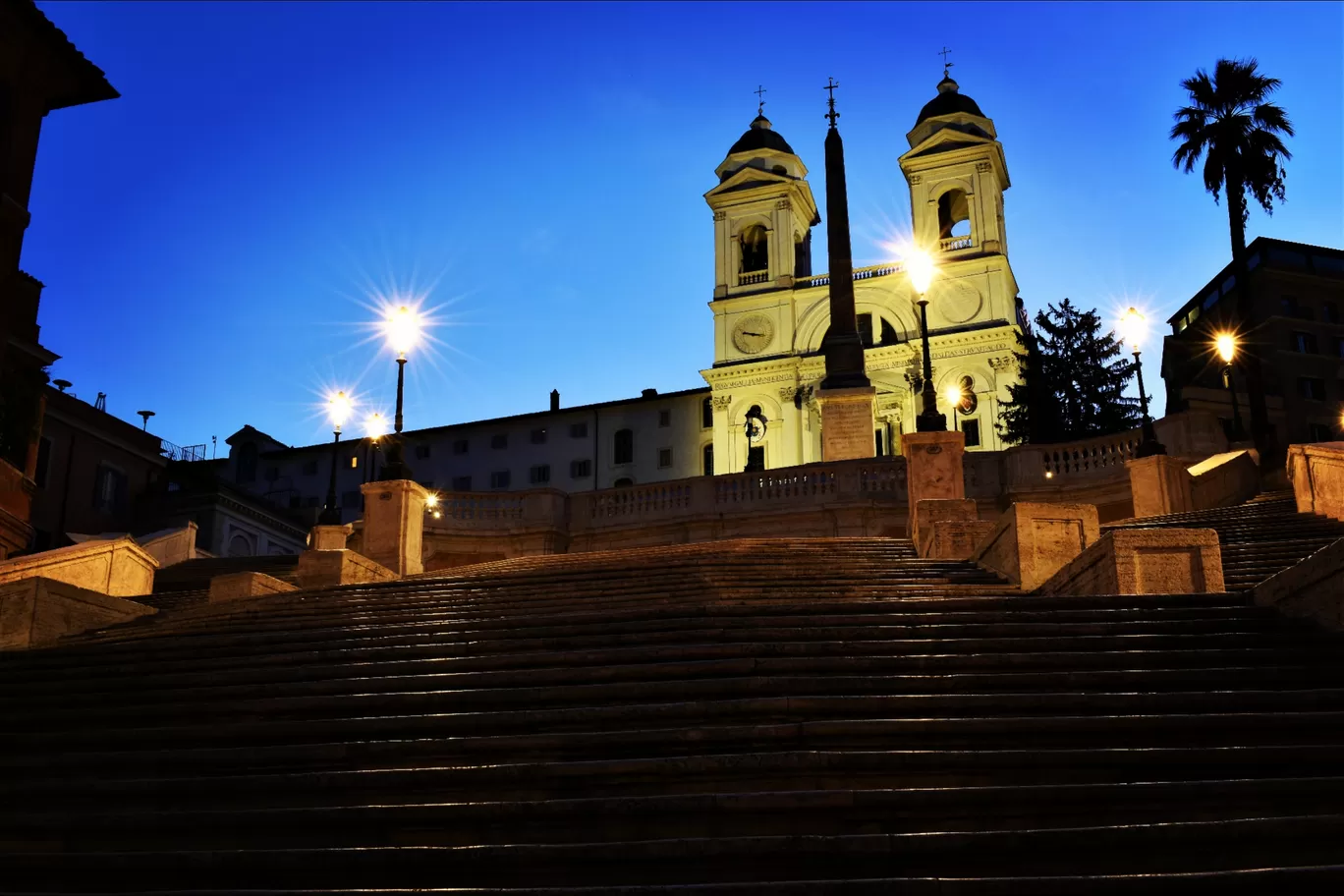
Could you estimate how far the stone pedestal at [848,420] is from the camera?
30.9 meters

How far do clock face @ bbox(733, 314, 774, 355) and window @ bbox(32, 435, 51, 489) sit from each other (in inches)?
1443

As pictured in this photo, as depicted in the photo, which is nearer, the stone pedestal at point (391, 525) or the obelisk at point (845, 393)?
the stone pedestal at point (391, 525)

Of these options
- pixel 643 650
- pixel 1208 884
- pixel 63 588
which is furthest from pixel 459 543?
pixel 1208 884

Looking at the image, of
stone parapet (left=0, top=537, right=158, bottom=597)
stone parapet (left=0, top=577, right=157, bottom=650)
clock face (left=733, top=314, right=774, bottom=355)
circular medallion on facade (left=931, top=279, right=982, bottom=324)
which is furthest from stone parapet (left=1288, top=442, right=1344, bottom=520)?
clock face (left=733, top=314, right=774, bottom=355)

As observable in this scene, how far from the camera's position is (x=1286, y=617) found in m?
9.49

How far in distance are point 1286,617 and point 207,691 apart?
8.64m

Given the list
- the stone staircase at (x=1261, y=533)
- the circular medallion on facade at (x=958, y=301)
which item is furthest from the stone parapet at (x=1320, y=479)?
the circular medallion on facade at (x=958, y=301)

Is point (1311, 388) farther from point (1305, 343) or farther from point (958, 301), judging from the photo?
point (958, 301)

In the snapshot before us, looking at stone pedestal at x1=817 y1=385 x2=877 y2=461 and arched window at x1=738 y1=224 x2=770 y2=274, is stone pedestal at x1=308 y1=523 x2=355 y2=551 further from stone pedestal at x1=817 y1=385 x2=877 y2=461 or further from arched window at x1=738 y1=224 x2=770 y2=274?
arched window at x1=738 y1=224 x2=770 y2=274

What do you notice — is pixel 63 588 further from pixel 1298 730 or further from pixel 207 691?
pixel 1298 730

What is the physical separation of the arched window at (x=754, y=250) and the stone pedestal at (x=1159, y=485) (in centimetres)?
4861

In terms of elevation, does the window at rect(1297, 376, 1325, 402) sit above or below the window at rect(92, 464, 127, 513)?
above

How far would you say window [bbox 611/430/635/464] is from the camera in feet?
234

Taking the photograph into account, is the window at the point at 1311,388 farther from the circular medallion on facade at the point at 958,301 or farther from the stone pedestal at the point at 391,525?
the stone pedestal at the point at 391,525
